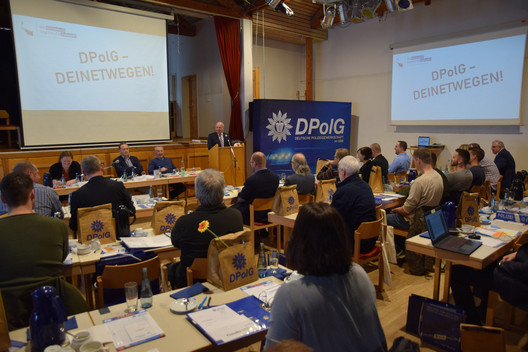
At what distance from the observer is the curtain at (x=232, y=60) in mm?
8844

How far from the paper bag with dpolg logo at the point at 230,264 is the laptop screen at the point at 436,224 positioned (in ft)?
5.00

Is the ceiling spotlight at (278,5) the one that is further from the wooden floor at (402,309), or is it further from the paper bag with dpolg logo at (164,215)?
the wooden floor at (402,309)

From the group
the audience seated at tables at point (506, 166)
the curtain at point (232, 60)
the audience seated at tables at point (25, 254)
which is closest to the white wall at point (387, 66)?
the audience seated at tables at point (506, 166)

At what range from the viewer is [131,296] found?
2.05m

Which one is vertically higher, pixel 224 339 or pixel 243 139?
pixel 243 139

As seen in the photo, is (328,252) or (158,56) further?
(158,56)

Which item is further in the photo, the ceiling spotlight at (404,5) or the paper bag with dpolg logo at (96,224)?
the ceiling spotlight at (404,5)

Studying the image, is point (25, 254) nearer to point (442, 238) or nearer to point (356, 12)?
point (442, 238)

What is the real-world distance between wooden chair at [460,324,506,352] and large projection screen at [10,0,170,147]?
7.08m

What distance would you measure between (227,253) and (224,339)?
2.02 feet

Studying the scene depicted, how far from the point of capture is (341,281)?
138 centimetres

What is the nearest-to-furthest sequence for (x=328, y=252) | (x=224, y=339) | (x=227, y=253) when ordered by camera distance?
(x=328, y=252)
(x=224, y=339)
(x=227, y=253)

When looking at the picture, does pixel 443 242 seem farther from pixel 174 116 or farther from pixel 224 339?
pixel 174 116

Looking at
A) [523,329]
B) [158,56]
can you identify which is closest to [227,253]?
[523,329]
